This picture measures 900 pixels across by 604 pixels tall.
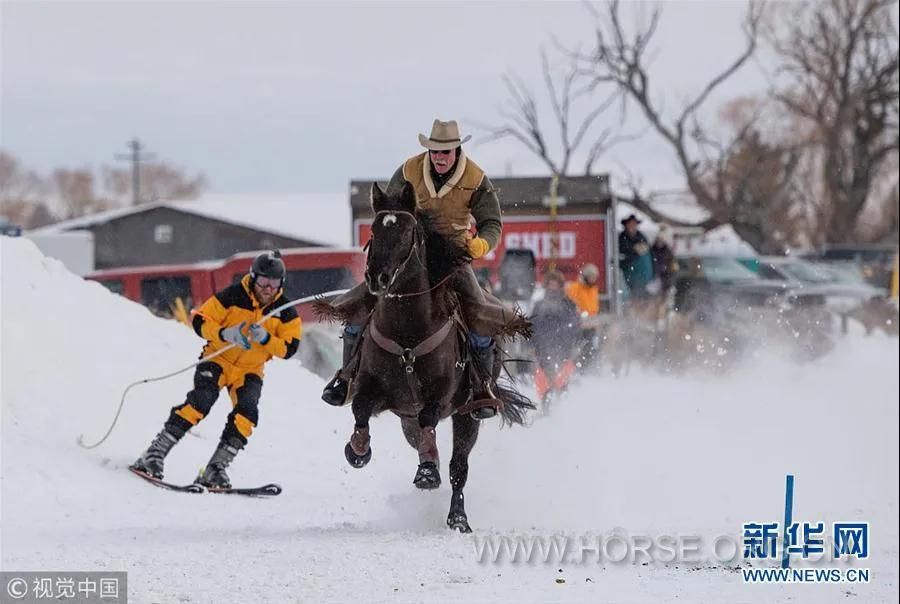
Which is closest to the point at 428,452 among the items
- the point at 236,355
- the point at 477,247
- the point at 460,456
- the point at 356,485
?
the point at 460,456

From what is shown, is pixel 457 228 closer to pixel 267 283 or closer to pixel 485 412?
pixel 485 412

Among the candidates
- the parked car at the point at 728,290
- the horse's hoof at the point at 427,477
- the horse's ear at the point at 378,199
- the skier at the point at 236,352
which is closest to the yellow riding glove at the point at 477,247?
the horse's ear at the point at 378,199

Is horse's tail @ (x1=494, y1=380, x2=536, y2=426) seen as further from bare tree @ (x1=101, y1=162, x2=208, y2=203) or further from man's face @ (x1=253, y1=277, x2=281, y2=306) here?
bare tree @ (x1=101, y1=162, x2=208, y2=203)

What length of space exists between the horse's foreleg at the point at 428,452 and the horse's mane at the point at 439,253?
91cm

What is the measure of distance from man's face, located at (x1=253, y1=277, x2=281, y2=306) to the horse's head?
6.64ft

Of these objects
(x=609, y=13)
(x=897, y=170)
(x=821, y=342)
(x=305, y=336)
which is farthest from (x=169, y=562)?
(x=897, y=170)

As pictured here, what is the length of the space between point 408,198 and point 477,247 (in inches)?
24.3

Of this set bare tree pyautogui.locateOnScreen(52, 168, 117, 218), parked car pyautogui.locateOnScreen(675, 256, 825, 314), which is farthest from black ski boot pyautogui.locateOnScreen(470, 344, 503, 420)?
bare tree pyautogui.locateOnScreen(52, 168, 117, 218)

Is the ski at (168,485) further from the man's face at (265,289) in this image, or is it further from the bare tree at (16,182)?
the bare tree at (16,182)

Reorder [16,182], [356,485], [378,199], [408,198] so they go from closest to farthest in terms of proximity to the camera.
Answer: [378,199]
[408,198]
[356,485]
[16,182]

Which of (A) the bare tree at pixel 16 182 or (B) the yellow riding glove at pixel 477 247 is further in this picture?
(A) the bare tree at pixel 16 182

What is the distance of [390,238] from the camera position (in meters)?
9.14

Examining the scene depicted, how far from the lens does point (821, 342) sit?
82.9ft

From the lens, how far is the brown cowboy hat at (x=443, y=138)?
9.66 metres
